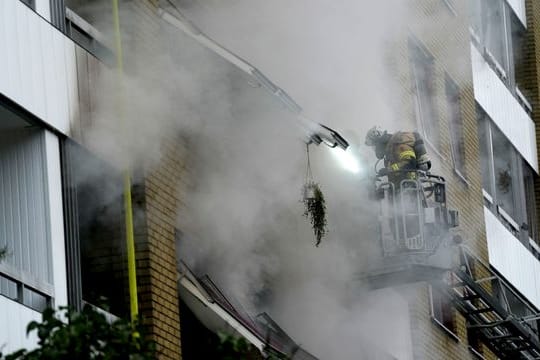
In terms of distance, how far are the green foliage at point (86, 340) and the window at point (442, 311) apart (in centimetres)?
1143

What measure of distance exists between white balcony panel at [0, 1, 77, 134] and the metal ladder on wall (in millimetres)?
7122

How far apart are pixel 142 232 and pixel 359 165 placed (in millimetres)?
4509

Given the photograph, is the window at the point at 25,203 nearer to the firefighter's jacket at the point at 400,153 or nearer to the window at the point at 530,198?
the firefighter's jacket at the point at 400,153

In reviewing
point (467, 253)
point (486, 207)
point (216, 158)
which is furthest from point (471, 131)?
point (216, 158)

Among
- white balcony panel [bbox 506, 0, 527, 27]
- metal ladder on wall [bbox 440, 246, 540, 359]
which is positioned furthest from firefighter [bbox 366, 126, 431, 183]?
white balcony panel [bbox 506, 0, 527, 27]

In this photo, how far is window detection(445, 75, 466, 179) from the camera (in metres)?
20.5

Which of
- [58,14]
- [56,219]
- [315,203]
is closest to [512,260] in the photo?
[315,203]

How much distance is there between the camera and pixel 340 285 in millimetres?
16297

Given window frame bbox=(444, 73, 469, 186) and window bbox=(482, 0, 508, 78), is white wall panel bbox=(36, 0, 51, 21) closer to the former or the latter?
window frame bbox=(444, 73, 469, 186)

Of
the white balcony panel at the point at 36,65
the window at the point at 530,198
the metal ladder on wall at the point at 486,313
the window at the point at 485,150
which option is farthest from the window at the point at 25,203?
the window at the point at 530,198

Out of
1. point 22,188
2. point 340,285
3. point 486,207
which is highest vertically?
point 486,207

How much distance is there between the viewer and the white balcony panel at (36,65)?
10.2m

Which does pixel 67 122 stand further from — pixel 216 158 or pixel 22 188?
pixel 216 158

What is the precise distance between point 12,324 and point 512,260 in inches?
518
